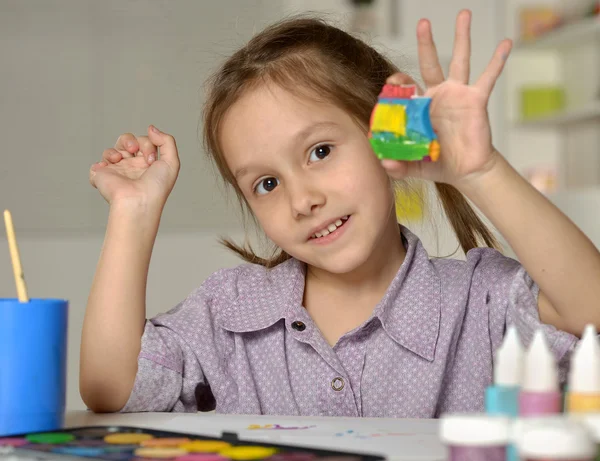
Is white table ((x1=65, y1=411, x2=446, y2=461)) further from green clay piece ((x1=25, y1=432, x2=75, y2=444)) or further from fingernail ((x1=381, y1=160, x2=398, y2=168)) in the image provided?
fingernail ((x1=381, y1=160, x2=398, y2=168))

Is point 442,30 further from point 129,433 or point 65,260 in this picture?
point 129,433

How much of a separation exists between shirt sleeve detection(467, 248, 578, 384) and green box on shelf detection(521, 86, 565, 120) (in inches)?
103

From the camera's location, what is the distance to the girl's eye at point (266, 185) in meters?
1.09

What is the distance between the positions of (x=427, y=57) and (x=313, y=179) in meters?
0.25

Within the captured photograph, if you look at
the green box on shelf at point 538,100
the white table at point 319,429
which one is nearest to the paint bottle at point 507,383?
the white table at point 319,429

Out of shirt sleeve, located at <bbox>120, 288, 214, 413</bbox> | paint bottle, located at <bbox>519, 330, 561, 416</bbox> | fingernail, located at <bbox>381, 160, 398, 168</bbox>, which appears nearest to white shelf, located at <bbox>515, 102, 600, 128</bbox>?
shirt sleeve, located at <bbox>120, 288, 214, 413</bbox>

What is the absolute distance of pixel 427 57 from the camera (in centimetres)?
82

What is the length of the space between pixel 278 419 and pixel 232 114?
0.48 meters

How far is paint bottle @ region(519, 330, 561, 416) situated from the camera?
43cm


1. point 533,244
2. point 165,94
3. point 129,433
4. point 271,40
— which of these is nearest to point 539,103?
point 165,94

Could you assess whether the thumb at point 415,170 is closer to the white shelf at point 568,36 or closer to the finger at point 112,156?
the finger at point 112,156

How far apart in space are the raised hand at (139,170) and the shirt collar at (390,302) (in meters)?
0.17

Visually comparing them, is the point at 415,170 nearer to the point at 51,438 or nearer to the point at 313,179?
the point at 313,179

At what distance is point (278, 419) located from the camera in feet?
2.54
